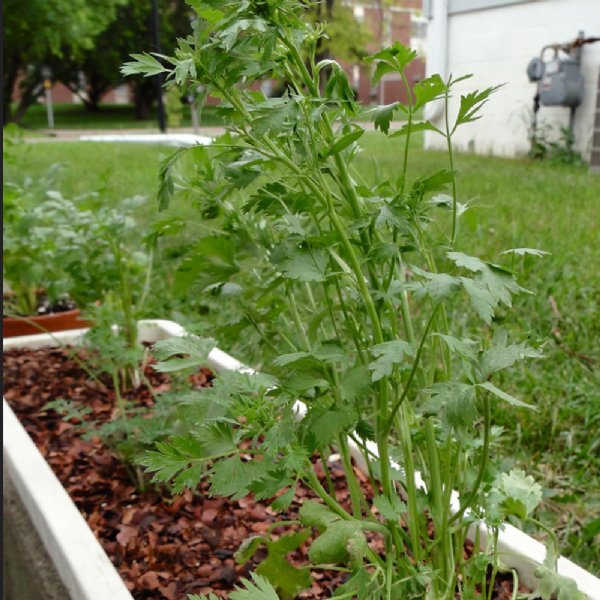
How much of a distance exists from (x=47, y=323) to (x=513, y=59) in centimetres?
764

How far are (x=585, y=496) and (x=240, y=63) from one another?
136 centimetres

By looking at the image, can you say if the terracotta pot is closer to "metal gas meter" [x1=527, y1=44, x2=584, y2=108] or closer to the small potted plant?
the small potted plant

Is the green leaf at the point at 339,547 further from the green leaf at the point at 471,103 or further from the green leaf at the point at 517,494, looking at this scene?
the green leaf at the point at 471,103

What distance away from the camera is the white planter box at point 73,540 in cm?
149

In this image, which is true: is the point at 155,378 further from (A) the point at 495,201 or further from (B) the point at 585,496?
(A) the point at 495,201

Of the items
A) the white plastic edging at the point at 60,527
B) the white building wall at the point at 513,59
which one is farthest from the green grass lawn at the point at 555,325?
the white building wall at the point at 513,59

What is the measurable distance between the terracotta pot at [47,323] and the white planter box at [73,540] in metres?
0.92

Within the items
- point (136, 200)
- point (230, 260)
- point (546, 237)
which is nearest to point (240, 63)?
point (230, 260)

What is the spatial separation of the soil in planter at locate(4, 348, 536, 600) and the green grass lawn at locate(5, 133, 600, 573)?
1.50 ft

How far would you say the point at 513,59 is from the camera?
376 inches

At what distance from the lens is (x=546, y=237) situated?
3.96 meters

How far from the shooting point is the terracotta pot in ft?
10.7

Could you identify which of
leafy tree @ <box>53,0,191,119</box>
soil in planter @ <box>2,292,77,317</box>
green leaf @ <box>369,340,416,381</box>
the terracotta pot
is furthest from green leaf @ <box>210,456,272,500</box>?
leafy tree @ <box>53,0,191,119</box>


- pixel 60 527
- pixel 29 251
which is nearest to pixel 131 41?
pixel 29 251
